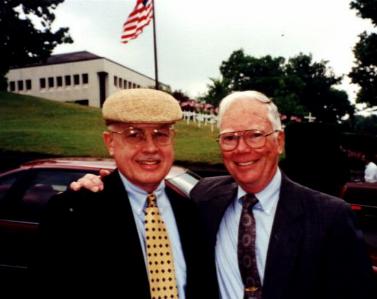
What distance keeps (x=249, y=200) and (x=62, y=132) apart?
2121cm

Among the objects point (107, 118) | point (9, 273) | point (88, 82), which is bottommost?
point (9, 273)

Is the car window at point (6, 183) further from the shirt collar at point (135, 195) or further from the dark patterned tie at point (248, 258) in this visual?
the dark patterned tie at point (248, 258)

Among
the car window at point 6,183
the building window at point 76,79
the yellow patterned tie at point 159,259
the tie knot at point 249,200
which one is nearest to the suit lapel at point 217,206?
the tie knot at point 249,200

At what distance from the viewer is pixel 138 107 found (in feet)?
7.82

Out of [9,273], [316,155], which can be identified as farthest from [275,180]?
[316,155]

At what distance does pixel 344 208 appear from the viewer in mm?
2486

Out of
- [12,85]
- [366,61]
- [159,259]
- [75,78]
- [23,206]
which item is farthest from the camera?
[12,85]

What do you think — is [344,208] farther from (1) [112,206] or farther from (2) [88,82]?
(2) [88,82]

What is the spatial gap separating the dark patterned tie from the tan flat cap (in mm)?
769

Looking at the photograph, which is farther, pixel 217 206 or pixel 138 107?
pixel 217 206

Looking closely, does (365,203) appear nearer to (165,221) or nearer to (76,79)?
(165,221)

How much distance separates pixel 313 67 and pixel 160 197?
81.1 m

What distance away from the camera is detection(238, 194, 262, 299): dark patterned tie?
250 centimetres

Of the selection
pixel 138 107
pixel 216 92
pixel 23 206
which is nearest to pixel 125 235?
pixel 138 107
